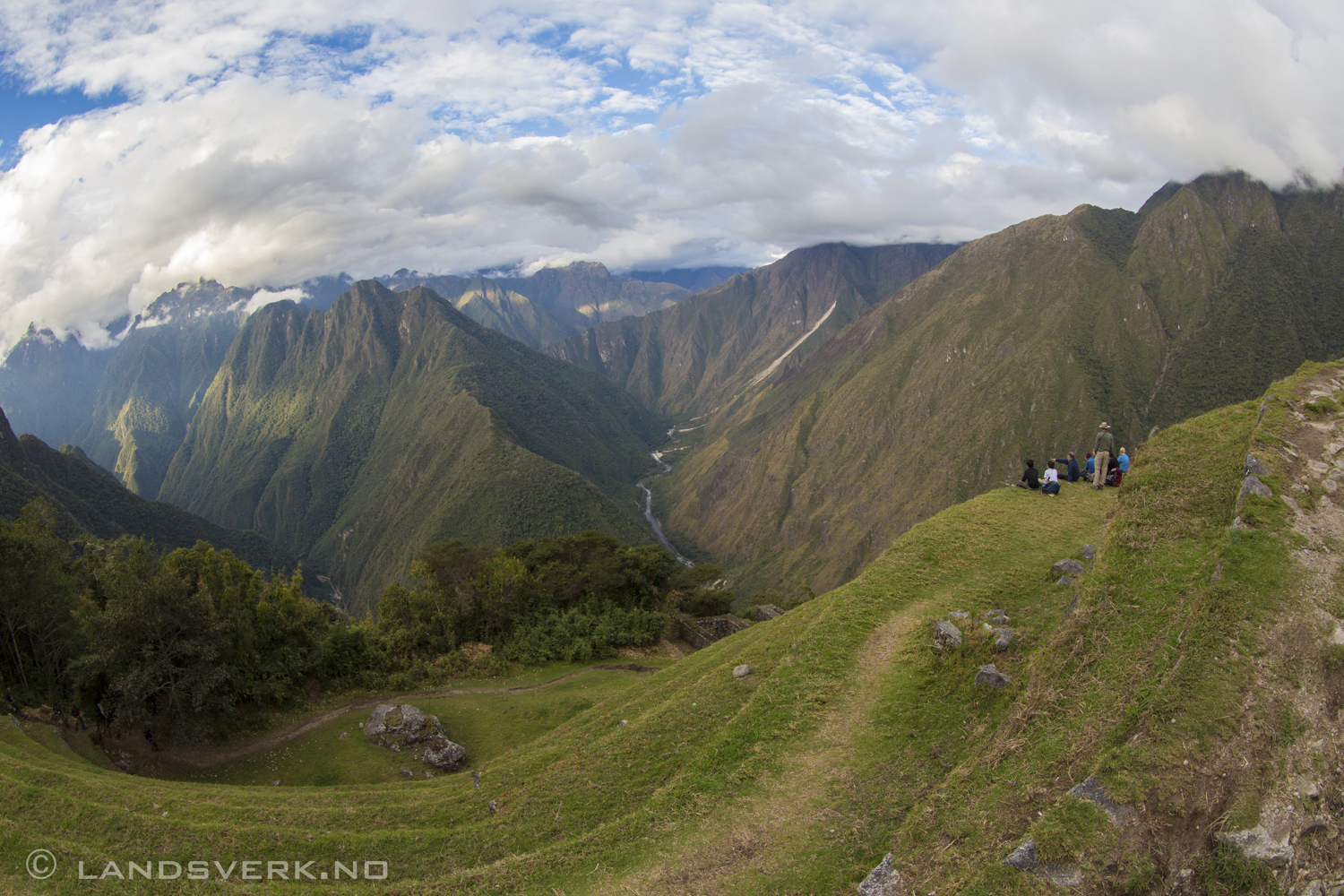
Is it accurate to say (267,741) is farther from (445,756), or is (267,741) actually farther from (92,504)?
(92,504)

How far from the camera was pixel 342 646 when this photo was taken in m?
39.3

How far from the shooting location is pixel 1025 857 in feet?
35.4

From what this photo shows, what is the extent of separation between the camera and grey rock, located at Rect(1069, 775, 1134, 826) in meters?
10.9

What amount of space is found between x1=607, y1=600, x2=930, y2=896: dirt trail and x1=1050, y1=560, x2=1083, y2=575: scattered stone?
8.62m

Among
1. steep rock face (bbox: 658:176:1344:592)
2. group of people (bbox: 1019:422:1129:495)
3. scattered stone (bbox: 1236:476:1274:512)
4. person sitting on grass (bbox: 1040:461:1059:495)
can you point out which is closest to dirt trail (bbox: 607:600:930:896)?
scattered stone (bbox: 1236:476:1274:512)

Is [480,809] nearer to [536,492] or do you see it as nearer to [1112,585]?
[1112,585]

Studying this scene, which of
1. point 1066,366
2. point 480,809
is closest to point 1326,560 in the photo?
point 480,809

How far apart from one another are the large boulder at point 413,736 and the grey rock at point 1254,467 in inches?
1289

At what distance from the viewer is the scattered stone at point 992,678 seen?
52.3ft

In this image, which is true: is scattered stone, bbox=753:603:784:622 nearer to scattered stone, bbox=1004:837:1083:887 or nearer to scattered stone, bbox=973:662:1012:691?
Answer: scattered stone, bbox=973:662:1012:691

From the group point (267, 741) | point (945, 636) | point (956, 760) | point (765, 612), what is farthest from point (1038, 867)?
point (765, 612)

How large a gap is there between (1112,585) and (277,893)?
841 inches

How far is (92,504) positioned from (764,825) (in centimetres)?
18968

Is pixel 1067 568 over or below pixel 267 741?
over
